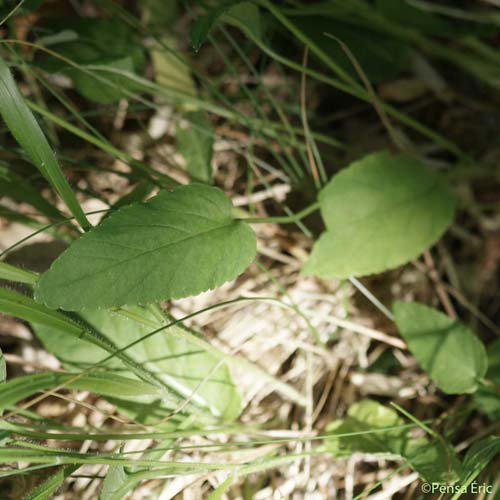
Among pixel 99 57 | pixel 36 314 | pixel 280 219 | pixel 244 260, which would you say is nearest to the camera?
pixel 36 314

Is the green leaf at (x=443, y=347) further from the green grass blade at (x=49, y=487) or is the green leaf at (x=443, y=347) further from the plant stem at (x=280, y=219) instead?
the green grass blade at (x=49, y=487)

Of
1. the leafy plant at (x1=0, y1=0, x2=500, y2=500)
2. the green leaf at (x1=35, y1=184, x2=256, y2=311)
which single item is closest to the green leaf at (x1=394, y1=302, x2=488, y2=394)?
the leafy plant at (x1=0, y1=0, x2=500, y2=500)

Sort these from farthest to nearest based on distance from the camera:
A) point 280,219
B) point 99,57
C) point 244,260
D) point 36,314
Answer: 1. point 99,57
2. point 280,219
3. point 244,260
4. point 36,314

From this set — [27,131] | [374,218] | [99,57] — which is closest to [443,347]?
[374,218]

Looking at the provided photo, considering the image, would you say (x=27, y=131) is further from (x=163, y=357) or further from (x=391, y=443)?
(x=391, y=443)

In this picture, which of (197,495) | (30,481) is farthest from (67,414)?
(197,495)

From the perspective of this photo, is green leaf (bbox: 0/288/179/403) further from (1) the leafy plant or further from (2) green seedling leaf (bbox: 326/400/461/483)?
(2) green seedling leaf (bbox: 326/400/461/483)
